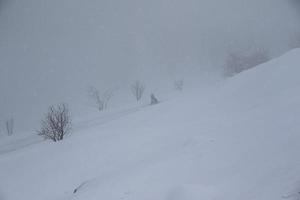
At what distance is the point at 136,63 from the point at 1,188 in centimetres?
10016

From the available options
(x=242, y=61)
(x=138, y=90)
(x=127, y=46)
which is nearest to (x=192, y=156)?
(x=242, y=61)

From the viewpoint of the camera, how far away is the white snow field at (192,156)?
20.1ft

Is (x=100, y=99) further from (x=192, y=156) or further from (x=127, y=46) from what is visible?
(x=192, y=156)

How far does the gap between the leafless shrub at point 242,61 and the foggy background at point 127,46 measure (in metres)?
18.2

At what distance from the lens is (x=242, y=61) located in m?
47.4

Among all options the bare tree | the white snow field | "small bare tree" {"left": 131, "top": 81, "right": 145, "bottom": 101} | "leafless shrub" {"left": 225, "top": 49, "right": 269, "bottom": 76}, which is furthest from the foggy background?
the white snow field

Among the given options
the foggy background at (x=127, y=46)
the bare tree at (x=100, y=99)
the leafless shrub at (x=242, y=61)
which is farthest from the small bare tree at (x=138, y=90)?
the leafless shrub at (x=242, y=61)

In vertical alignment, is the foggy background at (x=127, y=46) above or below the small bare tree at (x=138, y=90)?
above

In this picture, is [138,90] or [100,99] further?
[100,99]

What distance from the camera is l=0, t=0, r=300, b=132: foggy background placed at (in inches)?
3420

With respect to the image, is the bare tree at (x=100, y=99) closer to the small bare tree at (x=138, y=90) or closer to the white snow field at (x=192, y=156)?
the small bare tree at (x=138, y=90)

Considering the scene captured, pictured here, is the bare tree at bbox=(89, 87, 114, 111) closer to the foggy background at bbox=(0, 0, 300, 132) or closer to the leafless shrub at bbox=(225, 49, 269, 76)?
the foggy background at bbox=(0, 0, 300, 132)

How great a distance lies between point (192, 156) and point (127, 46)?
12721cm

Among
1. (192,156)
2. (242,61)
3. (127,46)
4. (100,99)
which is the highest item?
(127,46)
